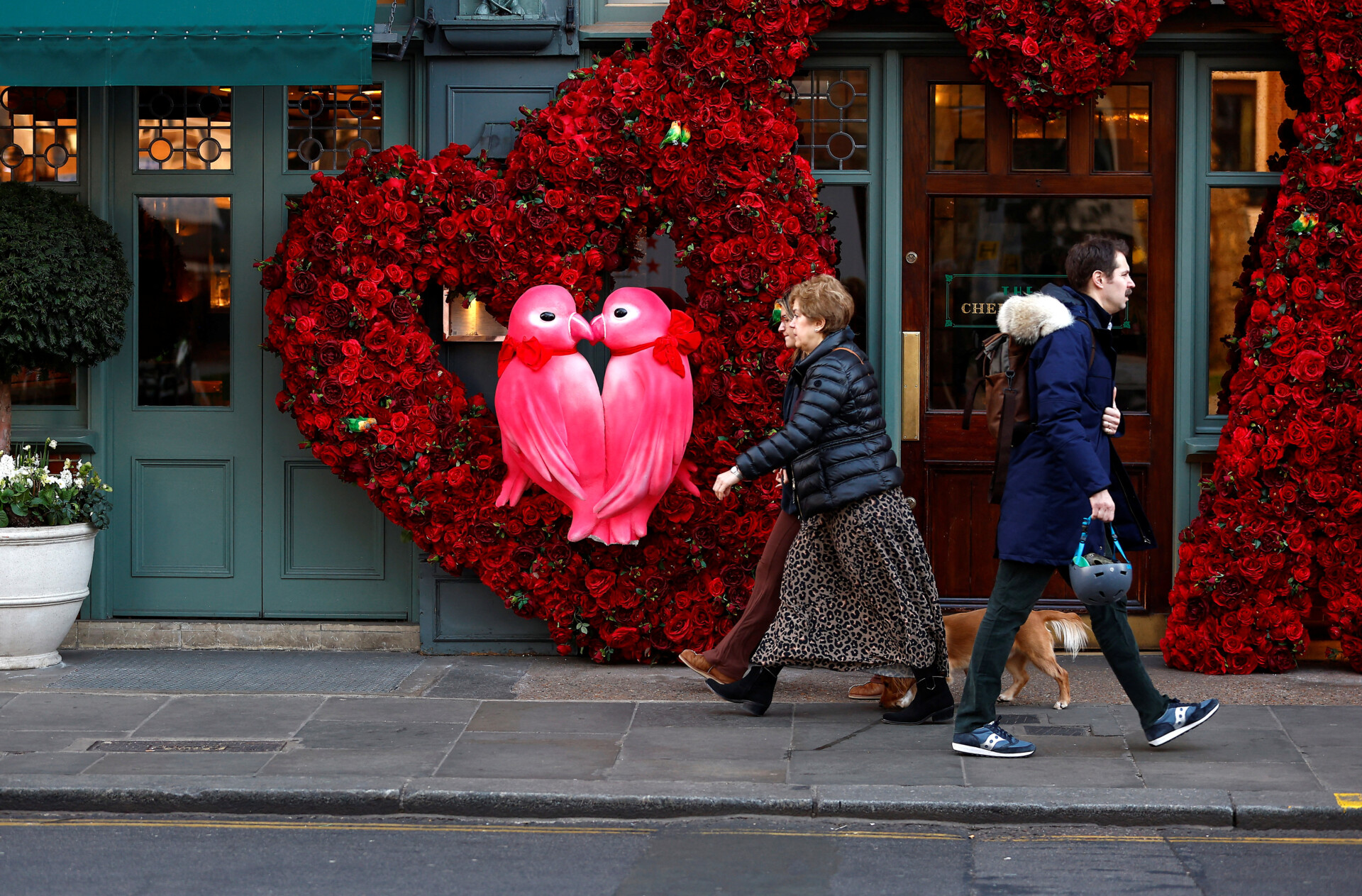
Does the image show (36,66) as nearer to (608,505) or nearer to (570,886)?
(608,505)

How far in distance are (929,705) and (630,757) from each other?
143cm

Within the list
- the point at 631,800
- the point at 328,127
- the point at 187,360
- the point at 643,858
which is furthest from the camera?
the point at 187,360

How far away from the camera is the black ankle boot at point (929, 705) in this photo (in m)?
6.73

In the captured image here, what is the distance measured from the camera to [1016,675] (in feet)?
23.4

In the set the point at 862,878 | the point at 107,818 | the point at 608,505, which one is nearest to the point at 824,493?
the point at 608,505

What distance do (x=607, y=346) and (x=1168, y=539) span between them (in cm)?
Answer: 324

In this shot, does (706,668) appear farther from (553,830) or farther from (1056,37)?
(1056,37)

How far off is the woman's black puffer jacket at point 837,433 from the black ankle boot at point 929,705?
932 mm

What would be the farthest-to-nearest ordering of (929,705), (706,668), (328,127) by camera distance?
1. (328,127)
2. (706,668)
3. (929,705)

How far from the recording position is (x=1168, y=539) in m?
8.25

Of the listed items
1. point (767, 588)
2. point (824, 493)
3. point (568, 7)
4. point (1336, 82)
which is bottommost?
point (767, 588)

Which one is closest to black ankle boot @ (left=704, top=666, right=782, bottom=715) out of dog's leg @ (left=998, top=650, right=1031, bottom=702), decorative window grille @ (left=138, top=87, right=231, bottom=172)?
dog's leg @ (left=998, top=650, right=1031, bottom=702)

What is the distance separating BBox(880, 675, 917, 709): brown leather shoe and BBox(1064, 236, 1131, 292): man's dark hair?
78.7 inches

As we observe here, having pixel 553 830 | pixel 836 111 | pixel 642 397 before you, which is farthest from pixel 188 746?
pixel 836 111
